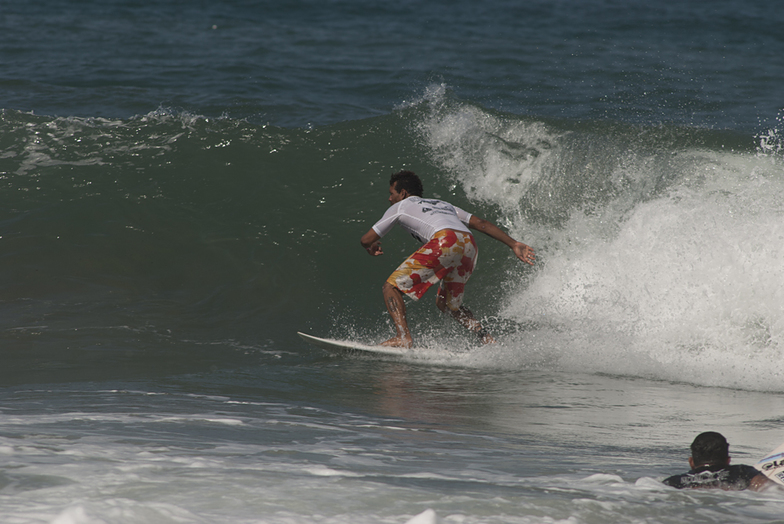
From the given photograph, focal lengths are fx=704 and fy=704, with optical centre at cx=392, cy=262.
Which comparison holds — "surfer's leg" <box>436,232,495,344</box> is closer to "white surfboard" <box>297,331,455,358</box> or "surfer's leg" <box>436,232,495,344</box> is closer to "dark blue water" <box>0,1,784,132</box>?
"white surfboard" <box>297,331,455,358</box>

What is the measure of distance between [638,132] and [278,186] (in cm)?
551

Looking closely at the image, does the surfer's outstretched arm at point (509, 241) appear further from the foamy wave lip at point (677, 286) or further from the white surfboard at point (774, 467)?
the white surfboard at point (774, 467)

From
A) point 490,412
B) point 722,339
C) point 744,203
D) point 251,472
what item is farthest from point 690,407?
point 744,203

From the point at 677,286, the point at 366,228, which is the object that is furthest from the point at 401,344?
the point at 366,228

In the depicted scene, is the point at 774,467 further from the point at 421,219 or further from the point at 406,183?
the point at 406,183

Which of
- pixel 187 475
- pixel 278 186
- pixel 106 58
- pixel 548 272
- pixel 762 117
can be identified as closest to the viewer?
pixel 187 475

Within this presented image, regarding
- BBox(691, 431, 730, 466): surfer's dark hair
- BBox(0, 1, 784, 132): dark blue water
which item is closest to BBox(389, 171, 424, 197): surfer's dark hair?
BBox(691, 431, 730, 466): surfer's dark hair

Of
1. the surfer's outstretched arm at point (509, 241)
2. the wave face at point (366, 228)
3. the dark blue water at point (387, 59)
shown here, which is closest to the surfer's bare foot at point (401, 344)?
the wave face at point (366, 228)

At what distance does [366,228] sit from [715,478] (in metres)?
6.88

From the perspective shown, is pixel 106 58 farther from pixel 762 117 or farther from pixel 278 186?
pixel 762 117

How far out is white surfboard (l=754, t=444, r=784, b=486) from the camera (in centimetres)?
259

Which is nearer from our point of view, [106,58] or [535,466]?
[535,466]

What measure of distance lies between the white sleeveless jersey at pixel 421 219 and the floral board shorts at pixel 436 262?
0.25ft

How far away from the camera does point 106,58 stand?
1625 centimetres
